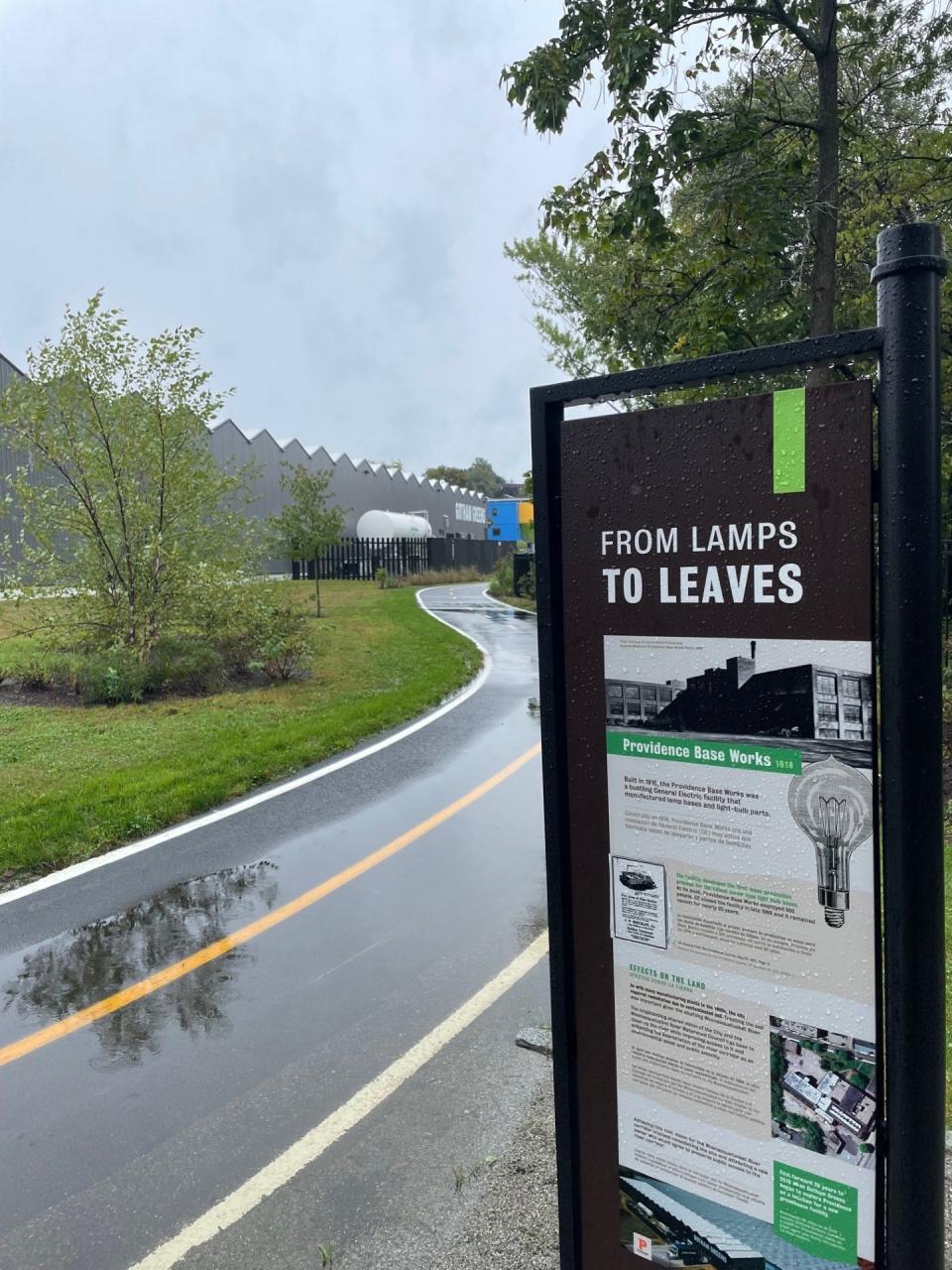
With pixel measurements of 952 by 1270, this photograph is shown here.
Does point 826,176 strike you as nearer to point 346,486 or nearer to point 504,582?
point 504,582

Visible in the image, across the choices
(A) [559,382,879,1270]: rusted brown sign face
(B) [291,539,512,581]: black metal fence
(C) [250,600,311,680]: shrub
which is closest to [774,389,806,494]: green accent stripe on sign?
(A) [559,382,879,1270]: rusted brown sign face

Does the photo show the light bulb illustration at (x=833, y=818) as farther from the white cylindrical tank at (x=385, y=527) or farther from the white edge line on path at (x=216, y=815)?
the white cylindrical tank at (x=385, y=527)

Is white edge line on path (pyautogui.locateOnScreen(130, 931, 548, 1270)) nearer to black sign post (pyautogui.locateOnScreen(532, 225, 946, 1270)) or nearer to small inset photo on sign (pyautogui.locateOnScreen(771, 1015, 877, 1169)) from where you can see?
black sign post (pyautogui.locateOnScreen(532, 225, 946, 1270))

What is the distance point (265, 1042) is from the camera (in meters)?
4.16

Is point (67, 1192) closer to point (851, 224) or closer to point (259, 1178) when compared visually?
point (259, 1178)

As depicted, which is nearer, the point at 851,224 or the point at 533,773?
the point at 851,224

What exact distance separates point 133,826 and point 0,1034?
314 centimetres

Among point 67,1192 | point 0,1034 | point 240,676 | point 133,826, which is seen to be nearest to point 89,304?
point 240,676

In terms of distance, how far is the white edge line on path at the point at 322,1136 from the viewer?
296cm

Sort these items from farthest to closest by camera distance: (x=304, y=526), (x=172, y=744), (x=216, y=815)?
1. (x=304, y=526)
2. (x=172, y=744)
3. (x=216, y=815)

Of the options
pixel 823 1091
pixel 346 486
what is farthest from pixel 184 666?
pixel 346 486

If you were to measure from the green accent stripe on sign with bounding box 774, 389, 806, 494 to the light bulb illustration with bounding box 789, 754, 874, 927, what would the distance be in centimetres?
52

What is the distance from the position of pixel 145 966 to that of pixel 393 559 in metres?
47.8

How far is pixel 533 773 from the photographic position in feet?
29.7
